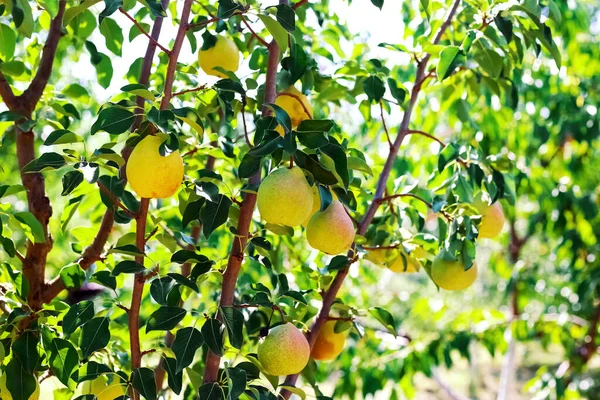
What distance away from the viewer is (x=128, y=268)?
38.0 inches

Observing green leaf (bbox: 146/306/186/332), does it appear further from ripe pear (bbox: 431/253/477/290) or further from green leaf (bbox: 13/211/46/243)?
ripe pear (bbox: 431/253/477/290)

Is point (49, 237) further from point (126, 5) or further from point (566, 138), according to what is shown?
point (566, 138)

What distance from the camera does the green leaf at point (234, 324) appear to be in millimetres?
960

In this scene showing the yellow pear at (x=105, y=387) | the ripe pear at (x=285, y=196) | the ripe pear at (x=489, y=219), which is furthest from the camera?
the ripe pear at (x=489, y=219)

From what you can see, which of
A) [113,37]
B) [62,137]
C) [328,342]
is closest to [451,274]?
[328,342]

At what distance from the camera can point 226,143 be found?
1.29m

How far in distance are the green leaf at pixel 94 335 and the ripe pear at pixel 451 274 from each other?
0.60 metres

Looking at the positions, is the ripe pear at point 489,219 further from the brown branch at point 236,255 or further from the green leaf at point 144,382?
the green leaf at point 144,382

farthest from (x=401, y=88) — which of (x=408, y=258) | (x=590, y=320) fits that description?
(x=590, y=320)

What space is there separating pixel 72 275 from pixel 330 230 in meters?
→ 0.48

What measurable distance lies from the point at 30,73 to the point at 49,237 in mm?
377

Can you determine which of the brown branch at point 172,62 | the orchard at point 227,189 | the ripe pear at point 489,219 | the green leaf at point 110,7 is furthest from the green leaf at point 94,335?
the ripe pear at point 489,219

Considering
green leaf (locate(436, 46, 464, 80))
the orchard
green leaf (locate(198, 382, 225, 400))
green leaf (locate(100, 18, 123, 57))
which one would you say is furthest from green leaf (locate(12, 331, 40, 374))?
green leaf (locate(436, 46, 464, 80))

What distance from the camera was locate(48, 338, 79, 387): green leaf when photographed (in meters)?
1.01
